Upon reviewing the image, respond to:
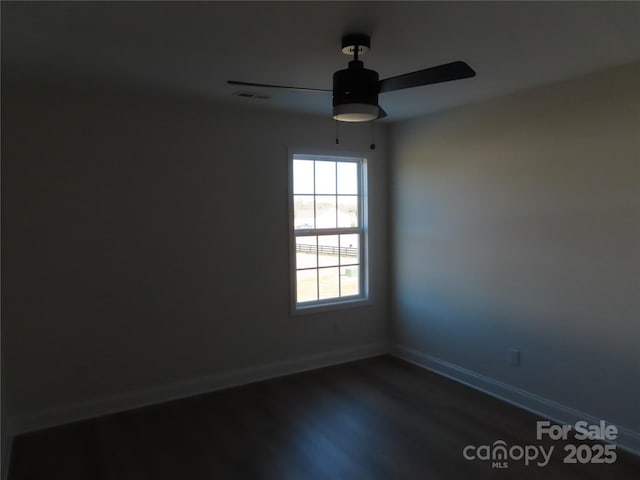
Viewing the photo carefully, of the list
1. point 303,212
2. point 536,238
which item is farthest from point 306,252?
point 536,238

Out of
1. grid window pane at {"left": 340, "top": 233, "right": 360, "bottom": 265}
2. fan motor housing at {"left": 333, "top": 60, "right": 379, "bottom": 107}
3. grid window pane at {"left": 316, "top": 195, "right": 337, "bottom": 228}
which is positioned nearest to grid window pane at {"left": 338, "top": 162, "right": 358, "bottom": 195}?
grid window pane at {"left": 316, "top": 195, "right": 337, "bottom": 228}

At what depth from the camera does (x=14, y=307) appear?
3.16m

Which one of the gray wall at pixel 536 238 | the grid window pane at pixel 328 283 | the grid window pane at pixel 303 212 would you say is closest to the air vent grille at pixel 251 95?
the grid window pane at pixel 303 212

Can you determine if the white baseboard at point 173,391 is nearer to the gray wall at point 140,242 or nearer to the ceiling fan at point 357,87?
the gray wall at point 140,242

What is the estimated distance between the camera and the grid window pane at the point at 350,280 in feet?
15.2

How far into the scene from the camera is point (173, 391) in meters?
3.72

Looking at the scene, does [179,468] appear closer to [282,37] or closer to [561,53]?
[282,37]

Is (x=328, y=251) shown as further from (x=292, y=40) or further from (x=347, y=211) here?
(x=292, y=40)

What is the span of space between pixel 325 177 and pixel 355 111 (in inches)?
84.8

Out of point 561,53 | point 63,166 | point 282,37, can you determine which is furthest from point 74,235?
point 561,53

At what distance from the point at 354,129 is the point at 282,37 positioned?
2.29 meters

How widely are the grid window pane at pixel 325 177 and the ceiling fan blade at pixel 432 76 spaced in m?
2.12

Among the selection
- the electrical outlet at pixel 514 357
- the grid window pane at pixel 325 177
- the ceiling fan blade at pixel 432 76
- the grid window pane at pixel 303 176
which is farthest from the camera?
the grid window pane at pixel 325 177

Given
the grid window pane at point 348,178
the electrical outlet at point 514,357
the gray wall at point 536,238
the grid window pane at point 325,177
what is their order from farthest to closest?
the grid window pane at point 348,178, the grid window pane at point 325,177, the electrical outlet at point 514,357, the gray wall at point 536,238
